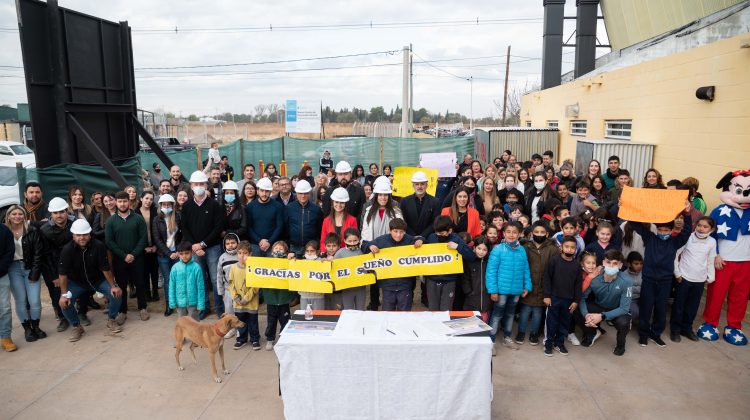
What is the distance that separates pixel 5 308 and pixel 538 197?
7.78 m

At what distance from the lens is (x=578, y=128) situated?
1620 centimetres

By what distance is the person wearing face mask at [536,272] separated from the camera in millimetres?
5844

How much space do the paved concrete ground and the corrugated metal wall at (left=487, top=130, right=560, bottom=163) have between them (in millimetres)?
10250

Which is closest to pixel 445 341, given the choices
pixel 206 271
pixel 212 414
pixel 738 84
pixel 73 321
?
pixel 212 414

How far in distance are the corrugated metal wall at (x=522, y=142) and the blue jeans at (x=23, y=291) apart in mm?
13026

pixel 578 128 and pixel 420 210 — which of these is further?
pixel 578 128

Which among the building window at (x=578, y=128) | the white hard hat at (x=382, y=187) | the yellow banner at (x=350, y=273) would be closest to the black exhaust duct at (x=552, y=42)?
the building window at (x=578, y=128)

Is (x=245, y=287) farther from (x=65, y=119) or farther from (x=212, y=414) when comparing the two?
(x=65, y=119)

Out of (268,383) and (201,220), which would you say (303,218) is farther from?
(268,383)

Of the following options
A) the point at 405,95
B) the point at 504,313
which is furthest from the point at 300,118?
the point at 504,313

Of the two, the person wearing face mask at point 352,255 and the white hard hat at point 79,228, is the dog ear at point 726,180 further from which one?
the white hard hat at point 79,228

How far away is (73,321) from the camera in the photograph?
21.2ft

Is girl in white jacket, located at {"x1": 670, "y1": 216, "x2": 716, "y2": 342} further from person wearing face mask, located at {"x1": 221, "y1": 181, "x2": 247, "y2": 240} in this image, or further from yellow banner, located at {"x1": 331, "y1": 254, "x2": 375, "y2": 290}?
person wearing face mask, located at {"x1": 221, "y1": 181, "x2": 247, "y2": 240}

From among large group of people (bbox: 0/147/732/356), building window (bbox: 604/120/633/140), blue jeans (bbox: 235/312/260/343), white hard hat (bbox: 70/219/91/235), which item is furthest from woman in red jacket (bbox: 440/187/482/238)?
building window (bbox: 604/120/633/140)
